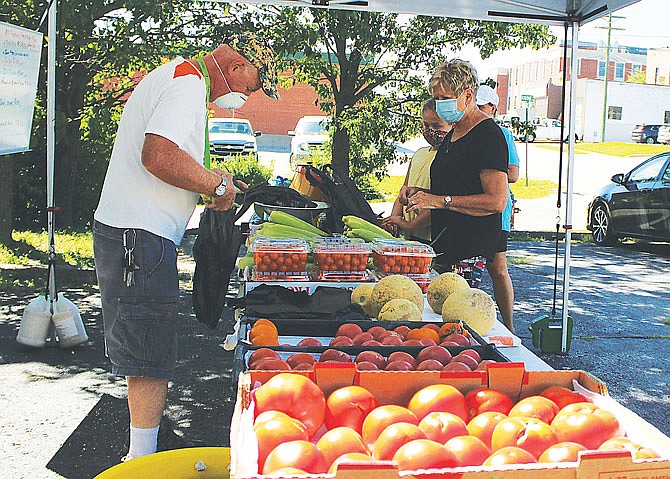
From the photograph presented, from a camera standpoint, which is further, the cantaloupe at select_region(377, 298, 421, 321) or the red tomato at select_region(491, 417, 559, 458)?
the cantaloupe at select_region(377, 298, 421, 321)

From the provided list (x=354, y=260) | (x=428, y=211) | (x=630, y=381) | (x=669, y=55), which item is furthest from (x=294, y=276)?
(x=669, y=55)

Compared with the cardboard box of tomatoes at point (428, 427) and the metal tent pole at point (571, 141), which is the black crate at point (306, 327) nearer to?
the cardboard box of tomatoes at point (428, 427)

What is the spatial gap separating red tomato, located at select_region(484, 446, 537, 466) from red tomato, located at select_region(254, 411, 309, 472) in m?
0.39

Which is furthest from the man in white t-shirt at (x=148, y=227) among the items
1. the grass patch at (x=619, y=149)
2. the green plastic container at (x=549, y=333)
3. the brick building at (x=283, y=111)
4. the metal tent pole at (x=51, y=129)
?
the brick building at (x=283, y=111)

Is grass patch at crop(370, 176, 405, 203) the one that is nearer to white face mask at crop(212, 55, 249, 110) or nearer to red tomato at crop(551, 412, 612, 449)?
white face mask at crop(212, 55, 249, 110)

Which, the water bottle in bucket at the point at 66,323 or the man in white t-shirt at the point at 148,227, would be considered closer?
the man in white t-shirt at the point at 148,227

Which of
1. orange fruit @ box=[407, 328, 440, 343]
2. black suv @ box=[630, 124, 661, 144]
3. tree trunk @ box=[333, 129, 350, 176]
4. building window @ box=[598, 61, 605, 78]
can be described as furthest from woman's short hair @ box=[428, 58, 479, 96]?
building window @ box=[598, 61, 605, 78]

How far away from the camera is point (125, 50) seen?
10.1m

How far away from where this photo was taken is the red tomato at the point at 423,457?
1.38m

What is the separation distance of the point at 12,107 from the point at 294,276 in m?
2.41

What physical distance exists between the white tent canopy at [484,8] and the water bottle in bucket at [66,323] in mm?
2775

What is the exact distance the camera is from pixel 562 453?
1436 millimetres

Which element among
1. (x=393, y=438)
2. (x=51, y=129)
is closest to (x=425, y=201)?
(x=393, y=438)

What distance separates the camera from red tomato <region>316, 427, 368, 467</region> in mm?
1470
